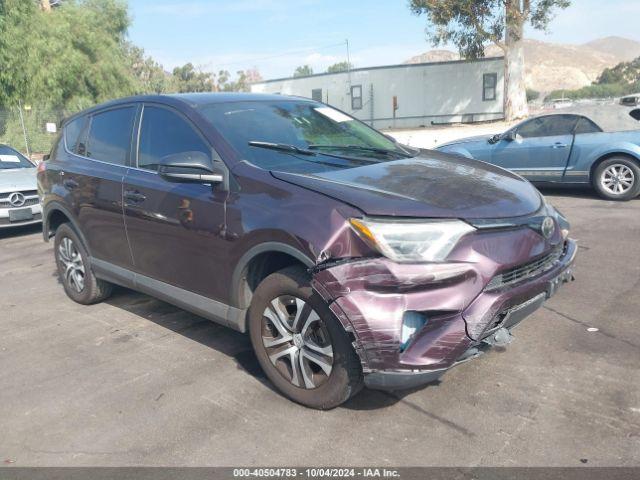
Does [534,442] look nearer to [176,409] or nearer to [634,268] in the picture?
[176,409]

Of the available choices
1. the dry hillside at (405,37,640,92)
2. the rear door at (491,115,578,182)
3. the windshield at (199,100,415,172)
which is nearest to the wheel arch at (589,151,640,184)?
the rear door at (491,115,578,182)

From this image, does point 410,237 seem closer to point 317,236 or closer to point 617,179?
point 317,236

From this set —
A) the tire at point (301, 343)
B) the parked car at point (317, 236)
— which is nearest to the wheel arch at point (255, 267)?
the parked car at point (317, 236)

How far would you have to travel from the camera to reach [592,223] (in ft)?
24.7

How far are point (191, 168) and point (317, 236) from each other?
43.3 inches

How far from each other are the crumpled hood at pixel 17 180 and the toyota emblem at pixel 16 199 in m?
0.08

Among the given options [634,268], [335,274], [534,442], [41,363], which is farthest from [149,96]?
[634,268]

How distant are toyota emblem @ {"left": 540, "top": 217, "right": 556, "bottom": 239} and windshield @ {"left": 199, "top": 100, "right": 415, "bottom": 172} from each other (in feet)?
3.78

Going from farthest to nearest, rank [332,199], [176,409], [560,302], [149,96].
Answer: [560,302] < [149,96] < [176,409] < [332,199]

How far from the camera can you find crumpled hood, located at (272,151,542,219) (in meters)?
3.01

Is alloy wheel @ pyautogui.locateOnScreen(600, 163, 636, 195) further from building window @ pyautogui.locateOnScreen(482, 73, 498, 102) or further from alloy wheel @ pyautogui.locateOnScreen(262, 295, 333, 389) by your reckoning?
building window @ pyautogui.locateOnScreen(482, 73, 498, 102)

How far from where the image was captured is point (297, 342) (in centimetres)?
329

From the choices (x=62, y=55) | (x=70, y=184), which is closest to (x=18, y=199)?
(x=70, y=184)

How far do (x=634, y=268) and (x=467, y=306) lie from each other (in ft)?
11.6
